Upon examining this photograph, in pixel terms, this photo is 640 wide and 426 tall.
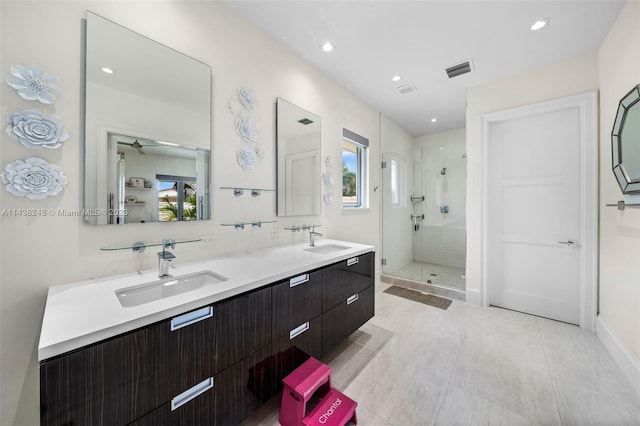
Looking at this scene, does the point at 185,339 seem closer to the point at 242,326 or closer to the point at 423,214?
the point at 242,326

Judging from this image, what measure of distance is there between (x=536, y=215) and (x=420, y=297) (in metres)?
1.68

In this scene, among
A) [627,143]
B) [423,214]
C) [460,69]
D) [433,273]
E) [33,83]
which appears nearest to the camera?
[33,83]

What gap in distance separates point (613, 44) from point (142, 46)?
3.64m

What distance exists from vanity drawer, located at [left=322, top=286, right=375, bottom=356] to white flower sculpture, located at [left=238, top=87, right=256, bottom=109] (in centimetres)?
179

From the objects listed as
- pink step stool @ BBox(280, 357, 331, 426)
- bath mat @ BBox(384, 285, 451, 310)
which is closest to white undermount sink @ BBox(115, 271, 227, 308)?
pink step stool @ BBox(280, 357, 331, 426)

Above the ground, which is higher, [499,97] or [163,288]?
[499,97]

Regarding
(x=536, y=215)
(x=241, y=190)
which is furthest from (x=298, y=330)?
(x=536, y=215)

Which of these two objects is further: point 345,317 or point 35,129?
point 345,317

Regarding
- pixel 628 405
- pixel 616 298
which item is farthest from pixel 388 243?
pixel 628 405

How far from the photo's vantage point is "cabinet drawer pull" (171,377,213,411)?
990 mm

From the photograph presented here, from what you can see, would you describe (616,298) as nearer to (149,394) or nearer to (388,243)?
(388,243)

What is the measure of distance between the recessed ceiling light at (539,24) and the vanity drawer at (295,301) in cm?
276

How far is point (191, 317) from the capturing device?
1025 millimetres

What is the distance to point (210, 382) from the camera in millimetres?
1093
